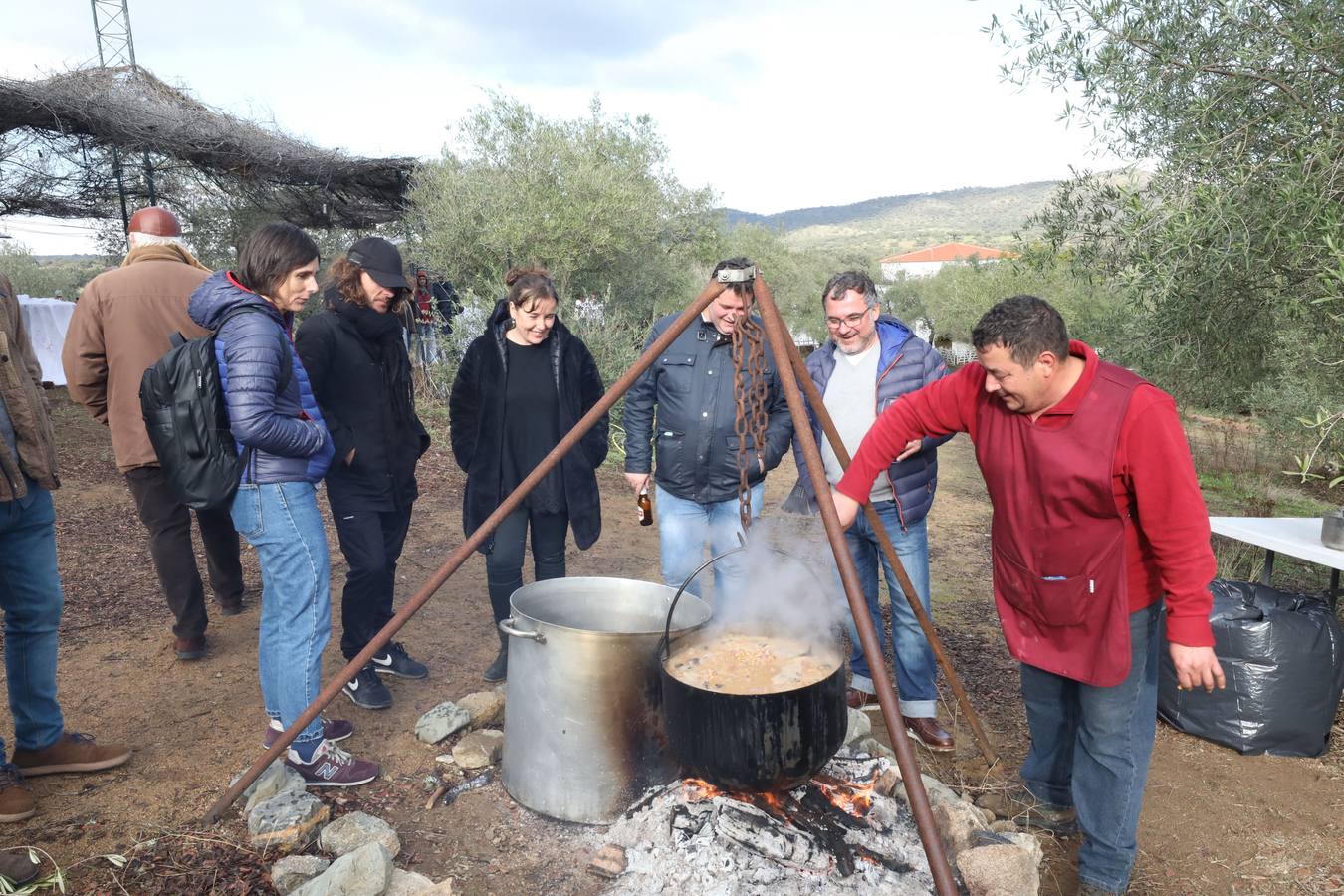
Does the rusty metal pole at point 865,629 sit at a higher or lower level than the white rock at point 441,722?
higher

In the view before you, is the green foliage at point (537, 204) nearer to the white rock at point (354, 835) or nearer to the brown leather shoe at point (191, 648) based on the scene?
the brown leather shoe at point (191, 648)

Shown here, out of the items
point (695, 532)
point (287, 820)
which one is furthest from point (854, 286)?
point (287, 820)

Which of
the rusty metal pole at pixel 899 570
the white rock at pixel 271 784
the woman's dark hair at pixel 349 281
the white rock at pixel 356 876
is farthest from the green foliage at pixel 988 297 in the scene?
the white rock at pixel 271 784

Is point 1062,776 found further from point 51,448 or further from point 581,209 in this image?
point 581,209

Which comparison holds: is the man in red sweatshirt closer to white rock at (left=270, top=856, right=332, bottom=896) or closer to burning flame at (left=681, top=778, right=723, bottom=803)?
burning flame at (left=681, top=778, right=723, bottom=803)

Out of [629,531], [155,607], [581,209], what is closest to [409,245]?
[581,209]

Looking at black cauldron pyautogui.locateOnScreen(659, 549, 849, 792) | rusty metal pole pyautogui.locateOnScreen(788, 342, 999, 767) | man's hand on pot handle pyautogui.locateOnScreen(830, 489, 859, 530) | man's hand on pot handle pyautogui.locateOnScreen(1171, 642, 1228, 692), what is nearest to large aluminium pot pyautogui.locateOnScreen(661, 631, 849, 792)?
black cauldron pyautogui.locateOnScreen(659, 549, 849, 792)

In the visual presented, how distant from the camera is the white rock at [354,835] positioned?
2754 mm

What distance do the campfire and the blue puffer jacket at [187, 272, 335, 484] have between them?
173 centimetres

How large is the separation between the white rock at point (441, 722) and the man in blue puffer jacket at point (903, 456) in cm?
180

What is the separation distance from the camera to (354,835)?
2.79m

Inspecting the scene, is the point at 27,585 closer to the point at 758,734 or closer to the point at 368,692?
the point at 368,692

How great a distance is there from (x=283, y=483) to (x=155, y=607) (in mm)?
2828

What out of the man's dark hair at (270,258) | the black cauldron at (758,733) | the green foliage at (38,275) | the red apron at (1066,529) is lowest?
the black cauldron at (758,733)
